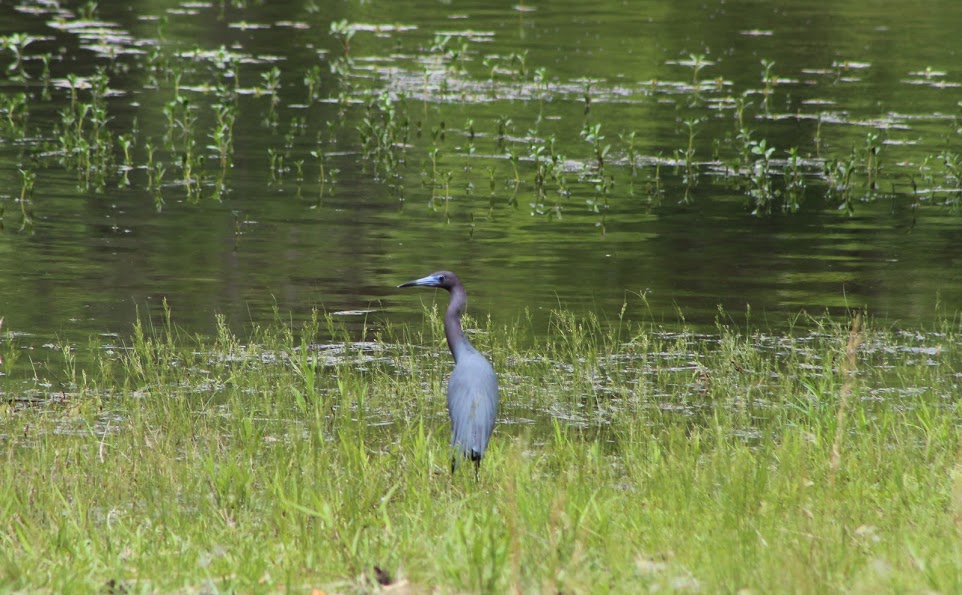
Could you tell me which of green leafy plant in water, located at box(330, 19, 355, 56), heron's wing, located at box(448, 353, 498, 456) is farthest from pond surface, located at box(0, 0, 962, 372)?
heron's wing, located at box(448, 353, 498, 456)

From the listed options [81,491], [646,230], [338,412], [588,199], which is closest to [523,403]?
[338,412]

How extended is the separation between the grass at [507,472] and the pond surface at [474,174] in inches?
64.0

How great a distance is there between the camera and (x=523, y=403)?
9531 mm

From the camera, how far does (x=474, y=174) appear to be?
1834 cm

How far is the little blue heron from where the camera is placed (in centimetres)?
721

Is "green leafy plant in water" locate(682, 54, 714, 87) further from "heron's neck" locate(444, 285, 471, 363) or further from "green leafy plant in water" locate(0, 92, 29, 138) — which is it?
"heron's neck" locate(444, 285, 471, 363)

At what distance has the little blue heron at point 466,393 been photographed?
7215 mm

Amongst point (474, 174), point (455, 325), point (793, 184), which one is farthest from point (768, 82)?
point (455, 325)

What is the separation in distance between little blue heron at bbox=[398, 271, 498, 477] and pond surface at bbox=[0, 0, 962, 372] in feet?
12.4

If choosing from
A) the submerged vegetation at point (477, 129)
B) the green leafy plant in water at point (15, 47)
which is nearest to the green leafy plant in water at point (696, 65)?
the submerged vegetation at point (477, 129)

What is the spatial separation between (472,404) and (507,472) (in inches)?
40.3

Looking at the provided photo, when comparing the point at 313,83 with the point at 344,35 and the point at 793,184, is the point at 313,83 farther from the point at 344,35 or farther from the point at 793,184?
the point at 793,184

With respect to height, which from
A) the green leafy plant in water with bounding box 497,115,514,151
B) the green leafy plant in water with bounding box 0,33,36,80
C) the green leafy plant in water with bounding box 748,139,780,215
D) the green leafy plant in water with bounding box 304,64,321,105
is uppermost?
the green leafy plant in water with bounding box 0,33,36,80

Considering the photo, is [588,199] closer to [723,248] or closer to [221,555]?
[723,248]
